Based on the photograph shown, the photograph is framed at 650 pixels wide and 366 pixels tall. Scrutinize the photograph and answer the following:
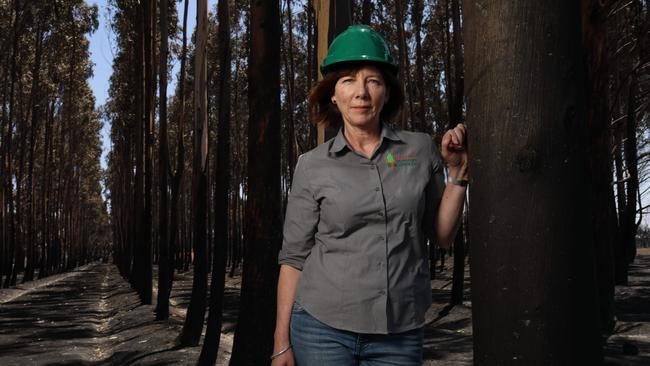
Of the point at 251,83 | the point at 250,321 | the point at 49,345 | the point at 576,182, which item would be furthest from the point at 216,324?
the point at 576,182

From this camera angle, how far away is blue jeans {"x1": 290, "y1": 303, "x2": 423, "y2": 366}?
6.14 feet

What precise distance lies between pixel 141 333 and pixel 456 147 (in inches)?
422

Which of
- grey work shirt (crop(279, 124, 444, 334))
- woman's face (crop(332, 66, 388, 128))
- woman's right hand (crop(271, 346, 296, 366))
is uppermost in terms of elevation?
woman's face (crop(332, 66, 388, 128))

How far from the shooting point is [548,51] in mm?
1464

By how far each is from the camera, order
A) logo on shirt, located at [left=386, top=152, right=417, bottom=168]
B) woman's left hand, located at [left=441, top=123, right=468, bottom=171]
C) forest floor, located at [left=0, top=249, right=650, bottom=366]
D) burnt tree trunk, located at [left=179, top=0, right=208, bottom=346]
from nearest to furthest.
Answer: woman's left hand, located at [left=441, top=123, right=468, bottom=171]
logo on shirt, located at [left=386, top=152, right=417, bottom=168]
forest floor, located at [left=0, top=249, right=650, bottom=366]
burnt tree trunk, located at [left=179, top=0, right=208, bottom=346]

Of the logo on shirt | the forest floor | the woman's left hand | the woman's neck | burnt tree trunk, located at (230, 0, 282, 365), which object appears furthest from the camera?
the forest floor

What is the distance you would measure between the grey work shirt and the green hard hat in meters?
0.20

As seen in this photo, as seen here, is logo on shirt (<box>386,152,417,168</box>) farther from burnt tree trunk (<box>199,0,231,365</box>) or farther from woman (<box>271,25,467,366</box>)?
burnt tree trunk (<box>199,0,231,365</box>)

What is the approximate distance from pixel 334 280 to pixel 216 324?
6.44 metres

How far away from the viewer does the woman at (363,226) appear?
1.89 meters

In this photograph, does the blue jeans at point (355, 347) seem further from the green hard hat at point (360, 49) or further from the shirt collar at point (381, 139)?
the green hard hat at point (360, 49)

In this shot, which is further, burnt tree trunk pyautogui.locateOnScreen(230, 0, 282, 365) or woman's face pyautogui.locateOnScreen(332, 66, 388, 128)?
burnt tree trunk pyautogui.locateOnScreen(230, 0, 282, 365)

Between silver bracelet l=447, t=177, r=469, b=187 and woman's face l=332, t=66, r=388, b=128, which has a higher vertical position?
woman's face l=332, t=66, r=388, b=128

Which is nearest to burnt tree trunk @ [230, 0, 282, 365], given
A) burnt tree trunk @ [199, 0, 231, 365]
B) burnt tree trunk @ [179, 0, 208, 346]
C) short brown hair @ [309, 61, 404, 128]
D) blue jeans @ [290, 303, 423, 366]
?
burnt tree trunk @ [199, 0, 231, 365]
